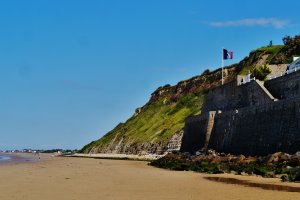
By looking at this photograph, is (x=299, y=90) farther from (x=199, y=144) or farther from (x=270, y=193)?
(x=270, y=193)

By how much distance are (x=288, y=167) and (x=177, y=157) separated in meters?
16.9

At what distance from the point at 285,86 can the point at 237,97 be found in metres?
7.06

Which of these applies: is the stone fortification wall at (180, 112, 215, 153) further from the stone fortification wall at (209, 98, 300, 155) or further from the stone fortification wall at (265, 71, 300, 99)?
the stone fortification wall at (265, 71, 300, 99)

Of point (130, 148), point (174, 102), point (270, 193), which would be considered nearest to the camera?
point (270, 193)

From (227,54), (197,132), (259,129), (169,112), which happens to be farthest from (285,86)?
(169,112)

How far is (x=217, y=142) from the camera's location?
123ft

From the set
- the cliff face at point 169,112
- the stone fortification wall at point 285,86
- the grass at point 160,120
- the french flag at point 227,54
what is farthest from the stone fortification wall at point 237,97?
the grass at point 160,120

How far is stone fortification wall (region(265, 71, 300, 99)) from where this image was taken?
3155cm

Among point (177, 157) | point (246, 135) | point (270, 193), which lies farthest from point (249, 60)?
point (270, 193)

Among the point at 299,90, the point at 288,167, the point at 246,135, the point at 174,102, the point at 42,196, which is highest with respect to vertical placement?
the point at 174,102

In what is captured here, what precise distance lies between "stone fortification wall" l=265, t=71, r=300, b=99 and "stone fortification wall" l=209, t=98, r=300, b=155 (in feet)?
9.47

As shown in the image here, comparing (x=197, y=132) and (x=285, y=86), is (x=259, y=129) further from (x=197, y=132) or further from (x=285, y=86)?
(x=197, y=132)

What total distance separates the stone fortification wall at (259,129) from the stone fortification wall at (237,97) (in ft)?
7.01

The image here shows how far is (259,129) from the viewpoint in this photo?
29.8m
